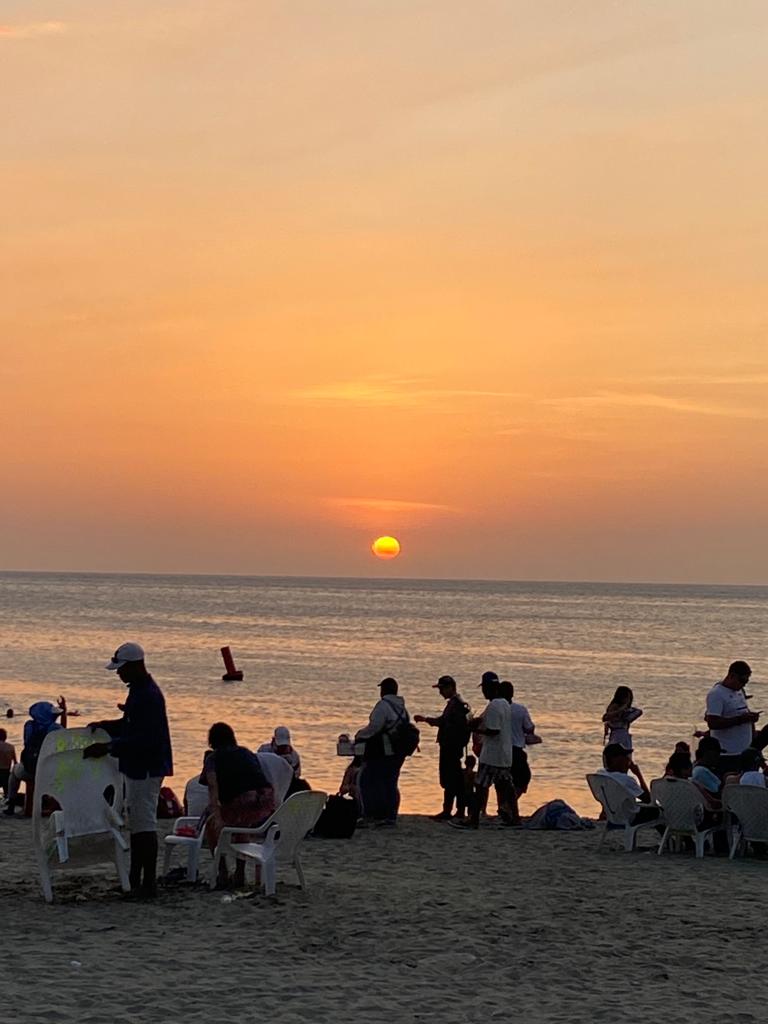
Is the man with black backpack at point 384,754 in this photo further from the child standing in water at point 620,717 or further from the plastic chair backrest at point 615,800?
the child standing in water at point 620,717

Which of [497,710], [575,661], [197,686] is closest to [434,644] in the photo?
[575,661]

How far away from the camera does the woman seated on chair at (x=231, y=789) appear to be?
976 centimetres

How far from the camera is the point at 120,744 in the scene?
918cm

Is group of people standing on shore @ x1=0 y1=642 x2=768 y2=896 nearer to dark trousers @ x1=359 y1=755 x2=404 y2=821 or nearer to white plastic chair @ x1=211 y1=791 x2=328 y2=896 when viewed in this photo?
dark trousers @ x1=359 y1=755 x2=404 y2=821

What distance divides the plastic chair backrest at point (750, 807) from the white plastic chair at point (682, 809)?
0.87 ft

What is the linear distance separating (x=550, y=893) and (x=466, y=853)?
2.06m

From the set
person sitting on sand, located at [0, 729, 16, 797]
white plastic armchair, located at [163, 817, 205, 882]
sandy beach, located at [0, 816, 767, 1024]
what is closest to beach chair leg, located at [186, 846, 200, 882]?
white plastic armchair, located at [163, 817, 205, 882]

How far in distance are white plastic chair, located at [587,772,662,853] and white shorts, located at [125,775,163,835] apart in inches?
191

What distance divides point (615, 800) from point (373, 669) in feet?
158

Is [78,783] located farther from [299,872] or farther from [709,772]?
[709,772]

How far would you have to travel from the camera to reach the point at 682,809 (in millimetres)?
12312

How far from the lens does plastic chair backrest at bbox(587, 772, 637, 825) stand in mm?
12672

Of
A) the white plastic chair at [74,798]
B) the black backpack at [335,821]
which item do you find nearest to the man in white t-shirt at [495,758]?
the black backpack at [335,821]

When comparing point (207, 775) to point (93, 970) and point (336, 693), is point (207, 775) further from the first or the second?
point (336, 693)
